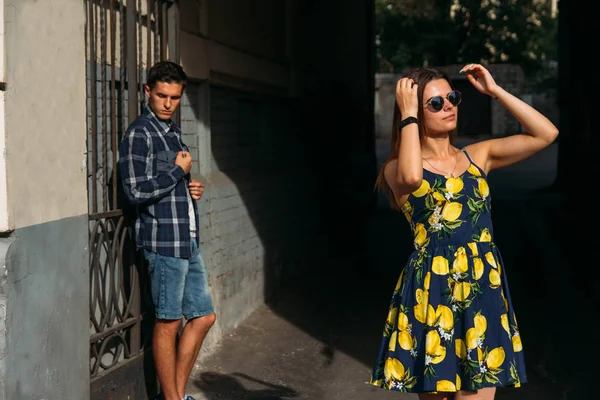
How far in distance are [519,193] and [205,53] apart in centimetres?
1415

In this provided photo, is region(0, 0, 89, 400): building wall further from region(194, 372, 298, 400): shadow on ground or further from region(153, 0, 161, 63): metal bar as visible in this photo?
region(194, 372, 298, 400): shadow on ground

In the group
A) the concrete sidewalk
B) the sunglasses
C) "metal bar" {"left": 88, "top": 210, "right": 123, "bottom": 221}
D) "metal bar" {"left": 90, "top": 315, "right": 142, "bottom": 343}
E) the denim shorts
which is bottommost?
the concrete sidewalk

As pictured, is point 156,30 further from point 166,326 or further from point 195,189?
point 166,326

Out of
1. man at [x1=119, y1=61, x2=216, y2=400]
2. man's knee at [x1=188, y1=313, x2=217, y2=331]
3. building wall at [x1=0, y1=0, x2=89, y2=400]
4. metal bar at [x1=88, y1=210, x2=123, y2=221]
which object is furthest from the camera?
man's knee at [x1=188, y1=313, x2=217, y2=331]

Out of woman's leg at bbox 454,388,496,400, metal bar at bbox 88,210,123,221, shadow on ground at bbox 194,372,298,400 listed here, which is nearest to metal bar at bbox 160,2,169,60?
metal bar at bbox 88,210,123,221

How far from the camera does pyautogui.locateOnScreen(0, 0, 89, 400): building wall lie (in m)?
4.11

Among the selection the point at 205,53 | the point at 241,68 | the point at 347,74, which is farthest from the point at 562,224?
the point at 205,53

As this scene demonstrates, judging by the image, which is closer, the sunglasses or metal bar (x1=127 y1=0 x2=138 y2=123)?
the sunglasses

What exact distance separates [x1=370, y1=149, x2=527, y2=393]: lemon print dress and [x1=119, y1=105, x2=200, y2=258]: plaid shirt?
169 cm

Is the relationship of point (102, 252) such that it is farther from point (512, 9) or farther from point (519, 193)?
point (512, 9)

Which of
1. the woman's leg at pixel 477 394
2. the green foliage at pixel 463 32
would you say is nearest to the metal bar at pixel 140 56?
the woman's leg at pixel 477 394

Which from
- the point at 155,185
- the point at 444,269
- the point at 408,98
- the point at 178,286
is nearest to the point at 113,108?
the point at 155,185

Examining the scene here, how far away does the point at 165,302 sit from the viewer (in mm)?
5484

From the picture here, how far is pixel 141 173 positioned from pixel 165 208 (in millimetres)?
232
